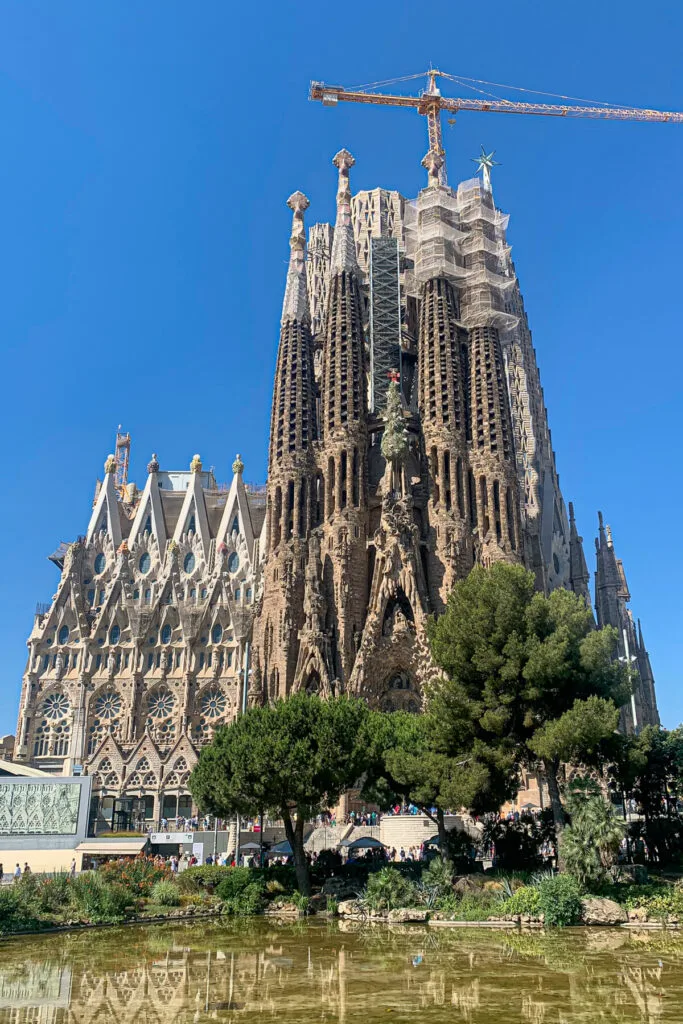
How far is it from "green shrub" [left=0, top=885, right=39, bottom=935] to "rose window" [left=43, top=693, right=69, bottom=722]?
43.1 m

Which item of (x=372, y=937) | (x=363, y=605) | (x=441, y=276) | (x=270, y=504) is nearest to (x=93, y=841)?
(x=372, y=937)

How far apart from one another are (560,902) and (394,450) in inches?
1539

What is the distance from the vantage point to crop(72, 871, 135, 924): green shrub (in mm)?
26422

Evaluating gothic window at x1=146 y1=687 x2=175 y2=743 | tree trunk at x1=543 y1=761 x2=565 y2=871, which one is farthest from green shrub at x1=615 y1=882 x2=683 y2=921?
→ gothic window at x1=146 y1=687 x2=175 y2=743

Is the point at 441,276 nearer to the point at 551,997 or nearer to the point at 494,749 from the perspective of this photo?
the point at 494,749

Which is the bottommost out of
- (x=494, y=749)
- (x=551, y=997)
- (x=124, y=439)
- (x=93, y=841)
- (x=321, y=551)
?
(x=551, y=997)

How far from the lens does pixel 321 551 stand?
196 ft

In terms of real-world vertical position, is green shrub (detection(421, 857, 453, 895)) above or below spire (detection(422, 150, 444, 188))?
below

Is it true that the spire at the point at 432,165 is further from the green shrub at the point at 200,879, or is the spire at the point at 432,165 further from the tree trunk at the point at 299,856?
the green shrub at the point at 200,879

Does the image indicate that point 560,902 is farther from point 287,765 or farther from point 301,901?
point 287,765

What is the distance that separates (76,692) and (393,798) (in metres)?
40.0

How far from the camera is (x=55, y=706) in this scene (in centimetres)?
6688

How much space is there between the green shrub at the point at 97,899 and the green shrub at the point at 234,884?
347 cm

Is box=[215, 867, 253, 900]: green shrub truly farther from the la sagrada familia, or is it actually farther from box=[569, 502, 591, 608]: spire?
box=[569, 502, 591, 608]: spire
